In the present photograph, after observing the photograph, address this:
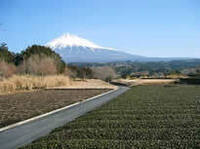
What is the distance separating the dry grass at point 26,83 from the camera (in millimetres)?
25047

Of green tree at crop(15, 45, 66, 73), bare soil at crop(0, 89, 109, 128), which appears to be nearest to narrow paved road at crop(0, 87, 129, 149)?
bare soil at crop(0, 89, 109, 128)

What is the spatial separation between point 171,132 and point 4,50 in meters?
40.8

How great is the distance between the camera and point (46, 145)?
249 inches

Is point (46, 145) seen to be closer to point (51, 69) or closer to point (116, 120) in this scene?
point (116, 120)

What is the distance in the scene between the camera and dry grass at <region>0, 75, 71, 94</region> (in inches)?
986

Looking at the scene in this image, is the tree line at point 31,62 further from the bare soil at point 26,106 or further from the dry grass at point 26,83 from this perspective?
the bare soil at point 26,106

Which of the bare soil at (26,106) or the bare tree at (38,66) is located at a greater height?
the bare tree at (38,66)

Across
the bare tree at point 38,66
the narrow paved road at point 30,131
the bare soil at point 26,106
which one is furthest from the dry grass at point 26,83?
the narrow paved road at point 30,131

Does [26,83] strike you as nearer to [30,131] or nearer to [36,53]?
[36,53]

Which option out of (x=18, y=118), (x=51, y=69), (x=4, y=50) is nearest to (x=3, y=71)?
(x=51, y=69)

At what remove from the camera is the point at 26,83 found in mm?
28219

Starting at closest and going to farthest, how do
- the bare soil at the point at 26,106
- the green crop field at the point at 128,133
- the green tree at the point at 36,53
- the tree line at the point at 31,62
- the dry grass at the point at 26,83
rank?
the green crop field at the point at 128,133 → the bare soil at the point at 26,106 → the dry grass at the point at 26,83 → the tree line at the point at 31,62 → the green tree at the point at 36,53

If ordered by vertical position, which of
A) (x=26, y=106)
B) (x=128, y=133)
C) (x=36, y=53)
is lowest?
(x=26, y=106)

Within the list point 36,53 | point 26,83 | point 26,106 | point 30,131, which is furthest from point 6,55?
point 30,131
